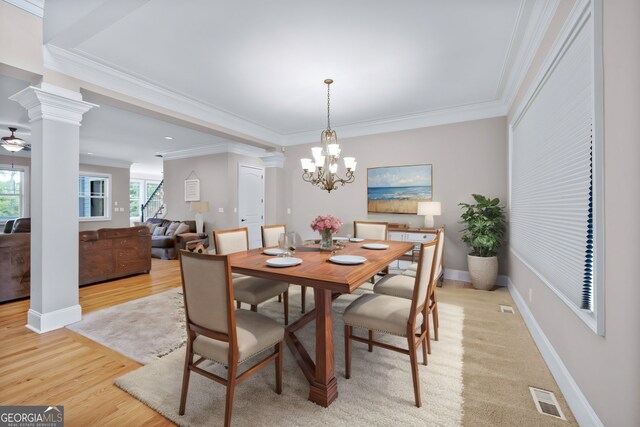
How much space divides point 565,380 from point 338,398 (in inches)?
54.4

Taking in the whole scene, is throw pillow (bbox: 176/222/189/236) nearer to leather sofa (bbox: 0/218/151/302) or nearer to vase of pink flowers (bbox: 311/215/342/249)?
leather sofa (bbox: 0/218/151/302)

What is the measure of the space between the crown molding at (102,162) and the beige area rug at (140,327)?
6426 millimetres

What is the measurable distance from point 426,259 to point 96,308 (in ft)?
12.0

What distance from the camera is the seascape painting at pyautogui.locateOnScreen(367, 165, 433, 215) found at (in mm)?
4633

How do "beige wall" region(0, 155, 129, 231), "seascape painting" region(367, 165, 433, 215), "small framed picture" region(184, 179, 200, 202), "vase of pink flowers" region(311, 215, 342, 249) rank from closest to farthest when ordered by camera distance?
"vase of pink flowers" region(311, 215, 342, 249) < "seascape painting" region(367, 165, 433, 215) < "small framed picture" region(184, 179, 200, 202) < "beige wall" region(0, 155, 129, 231)

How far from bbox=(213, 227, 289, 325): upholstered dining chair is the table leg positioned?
88cm

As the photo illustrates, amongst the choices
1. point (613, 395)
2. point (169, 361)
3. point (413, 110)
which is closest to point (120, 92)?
point (169, 361)

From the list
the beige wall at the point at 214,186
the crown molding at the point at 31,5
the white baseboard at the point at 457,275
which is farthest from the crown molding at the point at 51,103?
the white baseboard at the point at 457,275

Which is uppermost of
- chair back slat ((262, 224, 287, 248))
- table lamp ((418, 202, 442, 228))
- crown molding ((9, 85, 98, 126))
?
crown molding ((9, 85, 98, 126))

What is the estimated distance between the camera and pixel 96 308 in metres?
3.28

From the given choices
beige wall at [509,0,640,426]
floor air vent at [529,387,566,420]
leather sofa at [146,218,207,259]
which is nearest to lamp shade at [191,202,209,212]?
leather sofa at [146,218,207,259]

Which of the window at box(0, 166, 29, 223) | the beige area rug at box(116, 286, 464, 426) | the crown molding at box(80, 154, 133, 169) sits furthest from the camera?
the crown molding at box(80, 154, 133, 169)

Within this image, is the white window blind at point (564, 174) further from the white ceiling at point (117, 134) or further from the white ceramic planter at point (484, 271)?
the white ceiling at point (117, 134)

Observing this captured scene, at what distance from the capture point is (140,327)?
2771 millimetres
